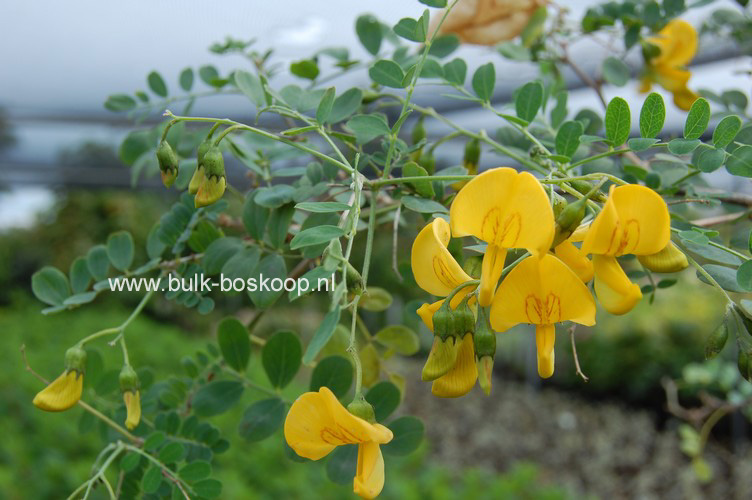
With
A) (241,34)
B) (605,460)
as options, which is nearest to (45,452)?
(241,34)

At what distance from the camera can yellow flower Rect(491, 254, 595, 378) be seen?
0.26 meters

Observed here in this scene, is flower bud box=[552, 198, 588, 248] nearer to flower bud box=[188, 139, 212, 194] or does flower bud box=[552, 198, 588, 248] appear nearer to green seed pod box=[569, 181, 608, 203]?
green seed pod box=[569, 181, 608, 203]

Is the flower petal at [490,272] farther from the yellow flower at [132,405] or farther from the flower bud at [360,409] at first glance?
the yellow flower at [132,405]

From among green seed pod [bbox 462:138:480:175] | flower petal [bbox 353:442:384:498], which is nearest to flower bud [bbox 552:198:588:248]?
flower petal [bbox 353:442:384:498]

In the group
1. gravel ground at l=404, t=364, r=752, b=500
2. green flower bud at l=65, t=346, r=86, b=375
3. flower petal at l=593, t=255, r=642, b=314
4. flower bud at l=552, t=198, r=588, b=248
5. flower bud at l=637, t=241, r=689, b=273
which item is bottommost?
gravel ground at l=404, t=364, r=752, b=500

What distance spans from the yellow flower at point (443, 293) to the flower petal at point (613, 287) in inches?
2.0

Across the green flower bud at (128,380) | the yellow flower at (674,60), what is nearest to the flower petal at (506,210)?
the green flower bud at (128,380)

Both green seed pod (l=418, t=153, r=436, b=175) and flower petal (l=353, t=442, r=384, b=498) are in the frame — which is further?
green seed pod (l=418, t=153, r=436, b=175)

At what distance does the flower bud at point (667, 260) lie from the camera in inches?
10.6

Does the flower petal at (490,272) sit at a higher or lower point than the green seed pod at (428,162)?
higher

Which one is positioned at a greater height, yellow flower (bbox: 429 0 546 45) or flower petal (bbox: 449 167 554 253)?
flower petal (bbox: 449 167 554 253)

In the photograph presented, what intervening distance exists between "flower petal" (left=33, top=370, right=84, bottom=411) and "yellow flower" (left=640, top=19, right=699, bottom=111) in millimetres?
492

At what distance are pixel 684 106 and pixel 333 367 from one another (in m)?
0.38

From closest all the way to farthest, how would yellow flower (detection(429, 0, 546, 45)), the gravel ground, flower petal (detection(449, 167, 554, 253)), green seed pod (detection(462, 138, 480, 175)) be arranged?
flower petal (detection(449, 167, 554, 253)), green seed pod (detection(462, 138, 480, 175)), yellow flower (detection(429, 0, 546, 45)), the gravel ground
